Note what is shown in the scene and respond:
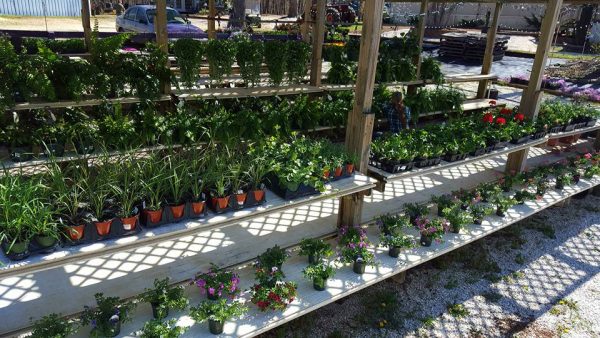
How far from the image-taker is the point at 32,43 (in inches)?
287

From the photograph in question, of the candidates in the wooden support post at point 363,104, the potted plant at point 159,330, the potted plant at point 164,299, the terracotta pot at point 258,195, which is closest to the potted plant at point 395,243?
the wooden support post at point 363,104

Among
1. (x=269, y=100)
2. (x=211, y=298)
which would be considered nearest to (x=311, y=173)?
(x=211, y=298)

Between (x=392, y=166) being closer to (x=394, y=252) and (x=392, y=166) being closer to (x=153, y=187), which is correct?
(x=394, y=252)

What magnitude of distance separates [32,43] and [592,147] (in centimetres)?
913

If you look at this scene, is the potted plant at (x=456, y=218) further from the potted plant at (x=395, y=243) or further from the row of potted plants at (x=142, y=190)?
the row of potted plants at (x=142, y=190)

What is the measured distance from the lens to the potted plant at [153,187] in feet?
9.34

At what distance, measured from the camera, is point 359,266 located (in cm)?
351

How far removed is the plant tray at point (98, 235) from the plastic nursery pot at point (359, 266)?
1638 millimetres

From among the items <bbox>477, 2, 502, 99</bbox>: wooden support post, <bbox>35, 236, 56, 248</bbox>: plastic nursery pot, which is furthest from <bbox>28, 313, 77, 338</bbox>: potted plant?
<bbox>477, 2, 502, 99</bbox>: wooden support post

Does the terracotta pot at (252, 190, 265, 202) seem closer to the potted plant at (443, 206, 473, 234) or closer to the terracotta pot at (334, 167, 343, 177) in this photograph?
the terracotta pot at (334, 167, 343, 177)

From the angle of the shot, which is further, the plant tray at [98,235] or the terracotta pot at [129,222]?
the terracotta pot at [129,222]

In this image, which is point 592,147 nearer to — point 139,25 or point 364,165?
point 364,165

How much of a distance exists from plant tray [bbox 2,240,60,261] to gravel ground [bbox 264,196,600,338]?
1.65m

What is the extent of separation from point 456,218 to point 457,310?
2.78 feet
